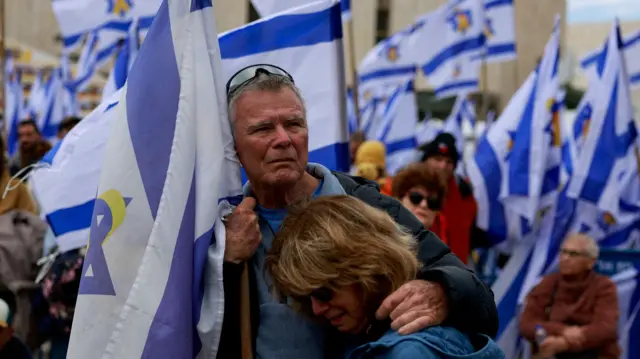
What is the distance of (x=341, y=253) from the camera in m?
2.32

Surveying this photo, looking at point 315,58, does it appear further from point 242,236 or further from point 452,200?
point 452,200

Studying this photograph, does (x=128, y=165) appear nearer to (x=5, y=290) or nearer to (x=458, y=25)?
(x=5, y=290)

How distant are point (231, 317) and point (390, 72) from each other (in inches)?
470

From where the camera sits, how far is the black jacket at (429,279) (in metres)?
2.39

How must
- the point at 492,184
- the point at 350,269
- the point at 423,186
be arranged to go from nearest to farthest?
the point at 350,269 < the point at 423,186 < the point at 492,184

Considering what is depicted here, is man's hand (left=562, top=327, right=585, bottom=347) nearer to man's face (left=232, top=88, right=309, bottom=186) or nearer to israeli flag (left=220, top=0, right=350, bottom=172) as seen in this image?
israeli flag (left=220, top=0, right=350, bottom=172)

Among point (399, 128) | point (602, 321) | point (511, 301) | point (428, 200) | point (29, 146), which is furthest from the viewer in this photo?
point (399, 128)

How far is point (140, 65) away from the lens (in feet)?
8.89

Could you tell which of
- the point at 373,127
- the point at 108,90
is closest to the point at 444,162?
the point at 108,90

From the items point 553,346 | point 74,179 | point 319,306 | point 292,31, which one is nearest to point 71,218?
point 74,179

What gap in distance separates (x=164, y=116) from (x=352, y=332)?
731mm

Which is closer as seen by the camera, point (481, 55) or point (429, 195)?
point (429, 195)

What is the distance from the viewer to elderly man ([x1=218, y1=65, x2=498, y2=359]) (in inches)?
93.7

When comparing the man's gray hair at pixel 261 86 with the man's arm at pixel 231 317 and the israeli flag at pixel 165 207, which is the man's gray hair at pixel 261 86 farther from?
the man's arm at pixel 231 317
